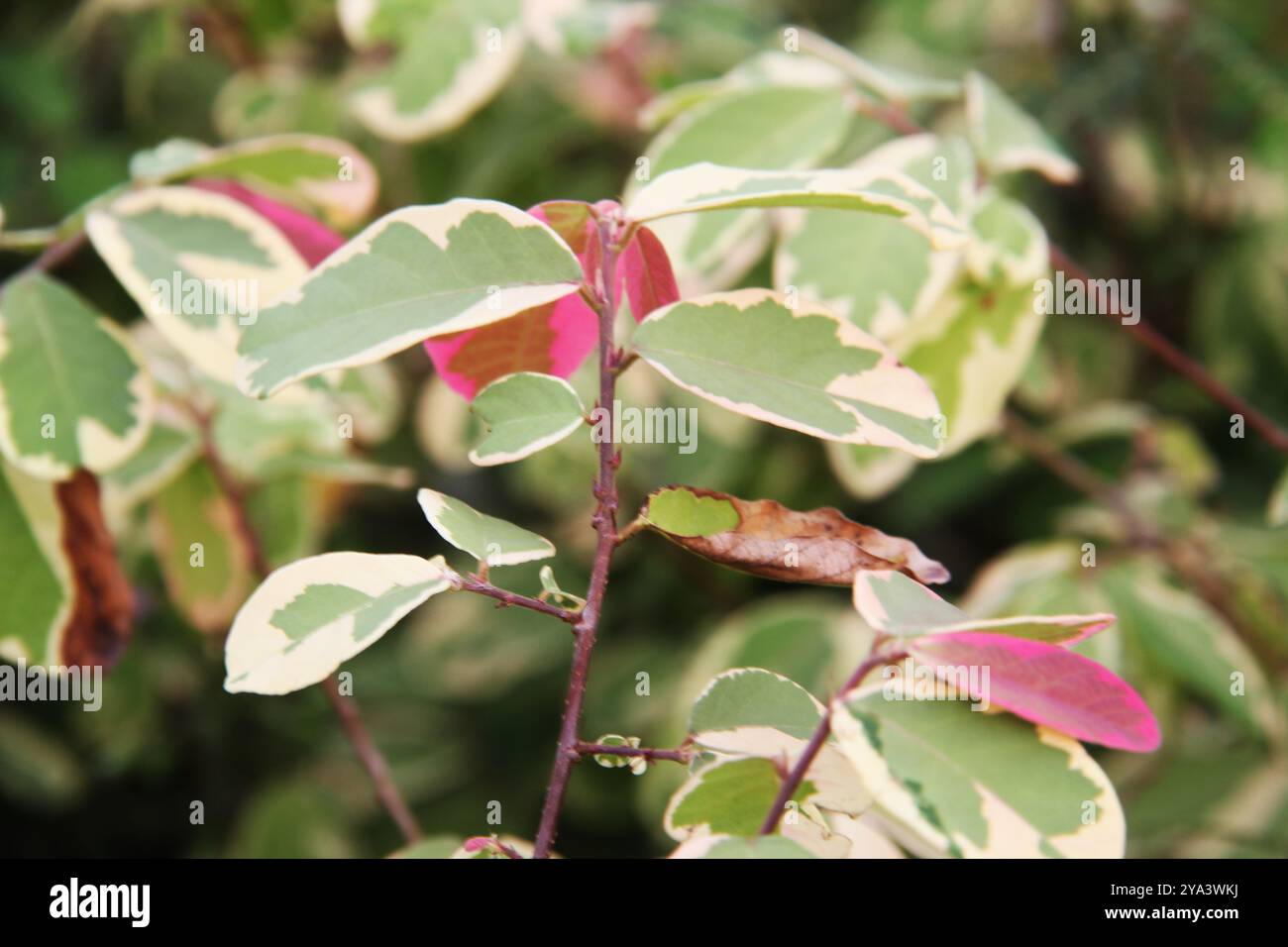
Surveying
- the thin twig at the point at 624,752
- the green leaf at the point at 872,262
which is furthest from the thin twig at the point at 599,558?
the green leaf at the point at 872,262

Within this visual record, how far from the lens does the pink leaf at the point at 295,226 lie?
76 cm

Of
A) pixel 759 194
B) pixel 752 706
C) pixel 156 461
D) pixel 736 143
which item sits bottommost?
pixel 752 706

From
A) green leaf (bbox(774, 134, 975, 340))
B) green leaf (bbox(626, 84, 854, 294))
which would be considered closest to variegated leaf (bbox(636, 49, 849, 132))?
green leaf (bbox(626, 84, 854, 294))

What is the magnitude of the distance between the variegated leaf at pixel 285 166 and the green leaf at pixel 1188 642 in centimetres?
75

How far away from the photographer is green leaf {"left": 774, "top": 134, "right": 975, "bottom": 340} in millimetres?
732

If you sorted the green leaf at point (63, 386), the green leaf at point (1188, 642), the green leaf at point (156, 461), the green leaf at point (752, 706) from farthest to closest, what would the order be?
the green leaf at point (1188, 642) → the green leaf at point (156, 461) → the green leaf at point (63, 386) → the green leaf at point (752, 706)

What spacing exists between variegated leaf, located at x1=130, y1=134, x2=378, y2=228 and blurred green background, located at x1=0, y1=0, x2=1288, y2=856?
17.5 inches

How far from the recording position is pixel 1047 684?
0.44 meters

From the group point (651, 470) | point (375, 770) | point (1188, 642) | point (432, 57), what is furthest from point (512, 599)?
point (651, 470)

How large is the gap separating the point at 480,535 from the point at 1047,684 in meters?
0.23

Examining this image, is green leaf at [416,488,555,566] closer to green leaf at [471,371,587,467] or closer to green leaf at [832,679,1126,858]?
green leaf at [471,371,587,467]

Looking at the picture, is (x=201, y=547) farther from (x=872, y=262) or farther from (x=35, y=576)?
(x=872, y=262)

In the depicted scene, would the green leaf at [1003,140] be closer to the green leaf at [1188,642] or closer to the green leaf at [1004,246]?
the green leaf at [1004,246]

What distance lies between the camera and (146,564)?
4.47 feet
